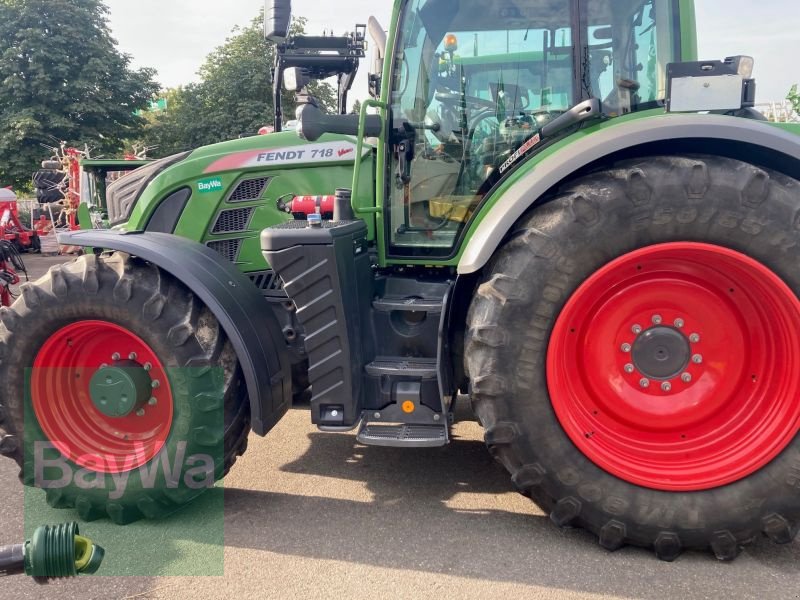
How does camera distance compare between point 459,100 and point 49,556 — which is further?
point 459,100

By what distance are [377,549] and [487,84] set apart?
2.20 metres

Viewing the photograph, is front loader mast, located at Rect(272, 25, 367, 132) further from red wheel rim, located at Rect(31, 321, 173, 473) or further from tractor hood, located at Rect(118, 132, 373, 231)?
red wheel rim, located at Rect(31, 321, 173, 473)

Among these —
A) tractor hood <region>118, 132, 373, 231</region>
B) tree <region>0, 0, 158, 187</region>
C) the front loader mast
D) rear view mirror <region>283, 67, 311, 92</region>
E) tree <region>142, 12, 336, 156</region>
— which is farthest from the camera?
tree <region>142, 12, 336, 156</region>

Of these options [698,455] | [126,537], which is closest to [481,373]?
[698,455]

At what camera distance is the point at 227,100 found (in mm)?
20828

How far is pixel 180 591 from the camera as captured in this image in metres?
2.45

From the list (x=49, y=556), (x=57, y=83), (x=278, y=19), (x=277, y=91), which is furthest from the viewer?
(x=57, y=83)

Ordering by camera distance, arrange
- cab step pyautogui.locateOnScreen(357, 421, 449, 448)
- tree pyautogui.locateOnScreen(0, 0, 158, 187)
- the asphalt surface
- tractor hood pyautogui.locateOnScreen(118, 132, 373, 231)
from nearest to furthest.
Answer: the asphalt surface, cab step pyautogui.locateOnScreen(357, 421, 449, 448), tractor hood pyautogui.locateOnScreen(118, 132, 373, 231), tree pyautogui.locateOnScreen(0, 0, 158, 187)

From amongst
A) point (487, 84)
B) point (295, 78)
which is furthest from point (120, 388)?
point (487, 84)

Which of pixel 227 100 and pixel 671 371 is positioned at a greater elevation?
pixel 227 100

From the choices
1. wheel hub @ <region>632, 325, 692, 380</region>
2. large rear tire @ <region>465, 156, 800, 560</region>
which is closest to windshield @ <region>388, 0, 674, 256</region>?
large rear tire @ <region>465, 156, 800, 560</region>

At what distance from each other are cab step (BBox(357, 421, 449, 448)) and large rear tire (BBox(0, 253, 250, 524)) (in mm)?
614

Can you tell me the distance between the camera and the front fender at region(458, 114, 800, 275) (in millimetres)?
2459

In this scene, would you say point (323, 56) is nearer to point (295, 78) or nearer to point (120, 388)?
point (295, 78)
